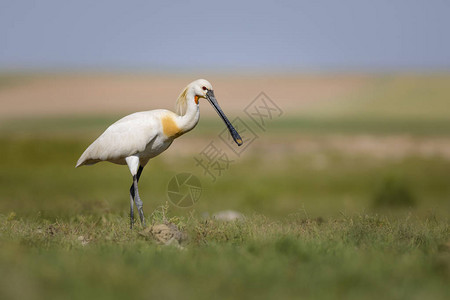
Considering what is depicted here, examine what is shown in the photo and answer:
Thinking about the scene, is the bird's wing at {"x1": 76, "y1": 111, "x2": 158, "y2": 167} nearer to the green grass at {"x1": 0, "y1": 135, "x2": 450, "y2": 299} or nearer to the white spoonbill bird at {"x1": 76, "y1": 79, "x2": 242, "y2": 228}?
the white spoonbill bird at {"x1": 76, "y1": 79, "x2": 242, "y2": 228}

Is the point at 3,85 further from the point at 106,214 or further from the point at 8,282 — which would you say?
the point at 8,282

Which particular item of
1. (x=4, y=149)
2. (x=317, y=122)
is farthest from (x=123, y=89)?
(x=4, y=149)

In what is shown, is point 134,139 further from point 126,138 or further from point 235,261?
point 235,261

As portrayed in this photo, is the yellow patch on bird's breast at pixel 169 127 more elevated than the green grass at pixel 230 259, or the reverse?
the yellow patch on bird's breast at pixel 169 127

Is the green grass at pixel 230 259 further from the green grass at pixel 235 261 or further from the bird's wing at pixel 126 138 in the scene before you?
the bird's wing at pixel 126 138

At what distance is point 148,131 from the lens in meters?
9.22

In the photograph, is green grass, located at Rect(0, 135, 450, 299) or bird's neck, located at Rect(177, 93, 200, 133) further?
bird's neck, located at Rect(177, 93, 200, 133)

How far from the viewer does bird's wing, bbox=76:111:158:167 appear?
9234mm

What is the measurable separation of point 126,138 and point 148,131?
15.9 inches

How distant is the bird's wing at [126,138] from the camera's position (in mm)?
9234

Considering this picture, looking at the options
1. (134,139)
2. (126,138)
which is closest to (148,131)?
(134,139)

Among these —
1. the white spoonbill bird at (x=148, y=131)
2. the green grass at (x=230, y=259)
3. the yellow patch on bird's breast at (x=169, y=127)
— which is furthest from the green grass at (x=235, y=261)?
the yellow patch on bird's breast at (x=169, y=127)

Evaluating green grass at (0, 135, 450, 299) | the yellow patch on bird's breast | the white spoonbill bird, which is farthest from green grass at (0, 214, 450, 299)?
the yellow patch on bird's breast

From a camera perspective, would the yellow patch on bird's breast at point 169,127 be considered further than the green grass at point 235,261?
Yes
